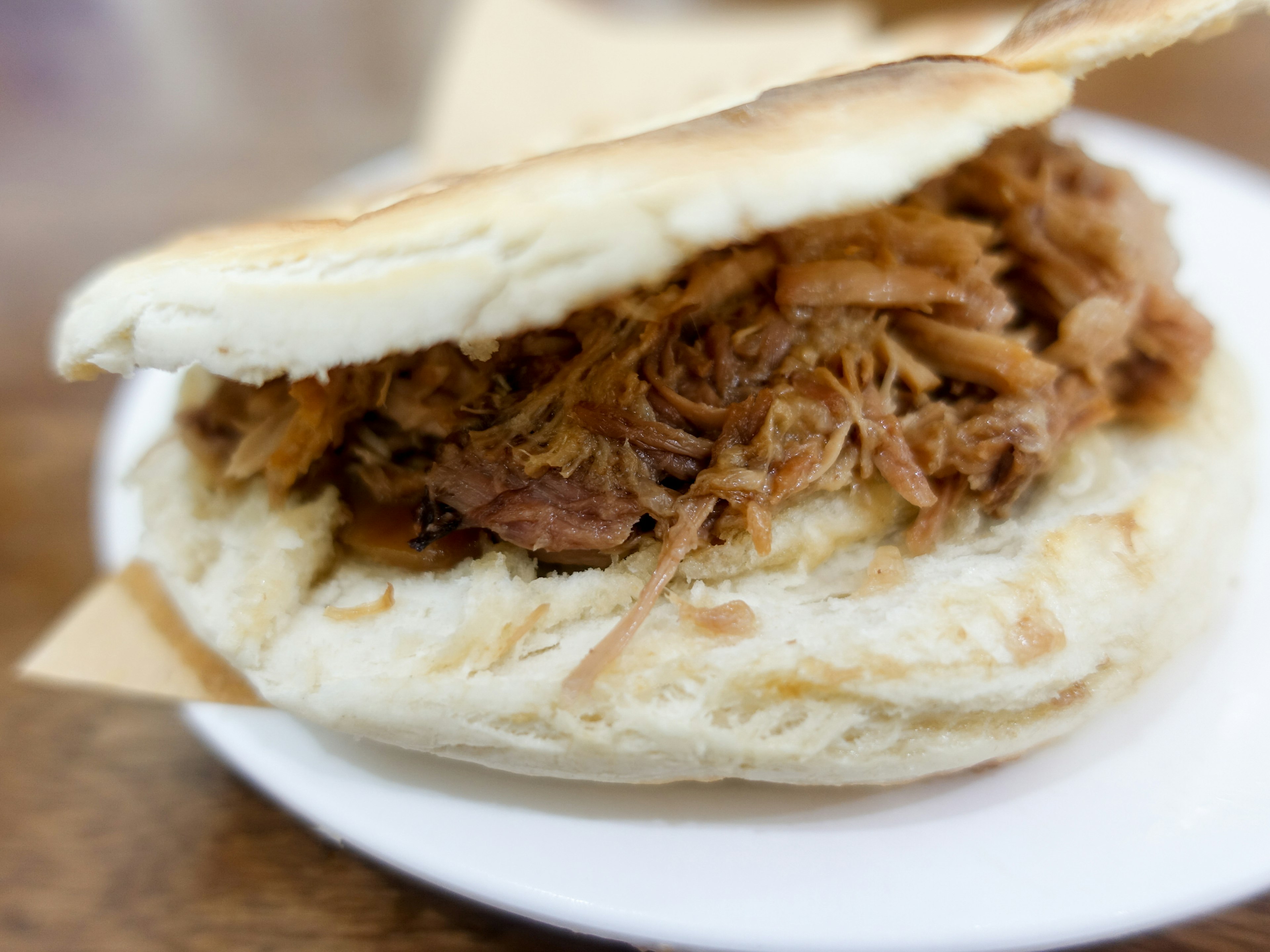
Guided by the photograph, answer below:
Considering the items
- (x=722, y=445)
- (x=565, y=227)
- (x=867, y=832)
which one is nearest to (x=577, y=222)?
(x=565, y=227)

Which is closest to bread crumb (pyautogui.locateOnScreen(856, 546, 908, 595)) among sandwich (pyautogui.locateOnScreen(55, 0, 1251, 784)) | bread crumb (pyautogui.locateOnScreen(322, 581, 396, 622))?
sandwich (pyautogui.locateOnScreen(55, 0, 1251, 784))

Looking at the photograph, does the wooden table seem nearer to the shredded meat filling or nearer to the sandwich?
the sandwich

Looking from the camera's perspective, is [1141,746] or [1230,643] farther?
[1230,643]

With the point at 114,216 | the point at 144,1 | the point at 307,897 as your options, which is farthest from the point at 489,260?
the point at 144,1

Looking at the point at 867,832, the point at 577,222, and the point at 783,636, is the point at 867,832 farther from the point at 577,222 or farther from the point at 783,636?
the point at 577,222

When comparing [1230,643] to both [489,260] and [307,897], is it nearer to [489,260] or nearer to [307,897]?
[489,260]

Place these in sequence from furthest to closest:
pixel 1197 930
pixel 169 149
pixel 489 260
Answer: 1. pixel 169 149
2. pixel 1197 930
3. pixel 489 260

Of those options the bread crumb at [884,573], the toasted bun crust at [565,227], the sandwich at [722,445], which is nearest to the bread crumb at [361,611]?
the sandwich at [722,445]
